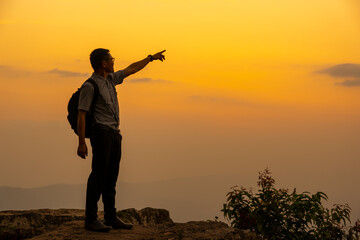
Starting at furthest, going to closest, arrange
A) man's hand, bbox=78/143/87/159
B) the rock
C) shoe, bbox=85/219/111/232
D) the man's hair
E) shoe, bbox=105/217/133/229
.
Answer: the rock, shoe, bbox=105/217/133/229, shoe, bbox=85/219/111/232, the man's hair, man's hand, bbox=78/143/87/159

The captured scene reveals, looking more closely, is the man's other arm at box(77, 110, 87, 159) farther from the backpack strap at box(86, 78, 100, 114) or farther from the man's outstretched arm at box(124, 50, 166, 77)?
the man's outstretched arm at box(124, 50, 166, 77)

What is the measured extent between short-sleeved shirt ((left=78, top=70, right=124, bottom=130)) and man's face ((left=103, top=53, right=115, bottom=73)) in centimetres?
15

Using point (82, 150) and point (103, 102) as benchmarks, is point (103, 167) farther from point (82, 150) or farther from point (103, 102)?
point (103, 102)

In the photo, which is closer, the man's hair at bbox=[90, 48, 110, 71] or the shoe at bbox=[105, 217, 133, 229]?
the man's hair at bbox=[90, 48, 110, 71]

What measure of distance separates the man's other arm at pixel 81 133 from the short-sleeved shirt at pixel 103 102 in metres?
0.10

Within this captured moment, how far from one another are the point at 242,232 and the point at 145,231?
1574 millimetres

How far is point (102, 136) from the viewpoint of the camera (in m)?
8.58

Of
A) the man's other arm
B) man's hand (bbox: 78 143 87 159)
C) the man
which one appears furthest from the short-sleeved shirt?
man's hand (bbox: 78 143 87 159)

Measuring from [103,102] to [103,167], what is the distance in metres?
0.98

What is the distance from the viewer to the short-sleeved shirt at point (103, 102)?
8.52 metres

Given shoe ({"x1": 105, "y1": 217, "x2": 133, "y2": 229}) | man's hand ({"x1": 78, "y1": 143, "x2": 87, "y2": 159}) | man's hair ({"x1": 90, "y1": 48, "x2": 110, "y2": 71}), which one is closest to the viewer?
man's hand ({"x1": 78, "y1": 143, "x2": 87, "y2": 159})

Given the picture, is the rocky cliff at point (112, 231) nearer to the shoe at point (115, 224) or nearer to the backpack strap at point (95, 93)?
the shoe at point (115, 224)

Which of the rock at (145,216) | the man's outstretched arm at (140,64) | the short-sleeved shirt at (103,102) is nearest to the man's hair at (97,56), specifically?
the short-sleeved shirt at (103,102)

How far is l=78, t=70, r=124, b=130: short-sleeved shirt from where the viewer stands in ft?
27.9
